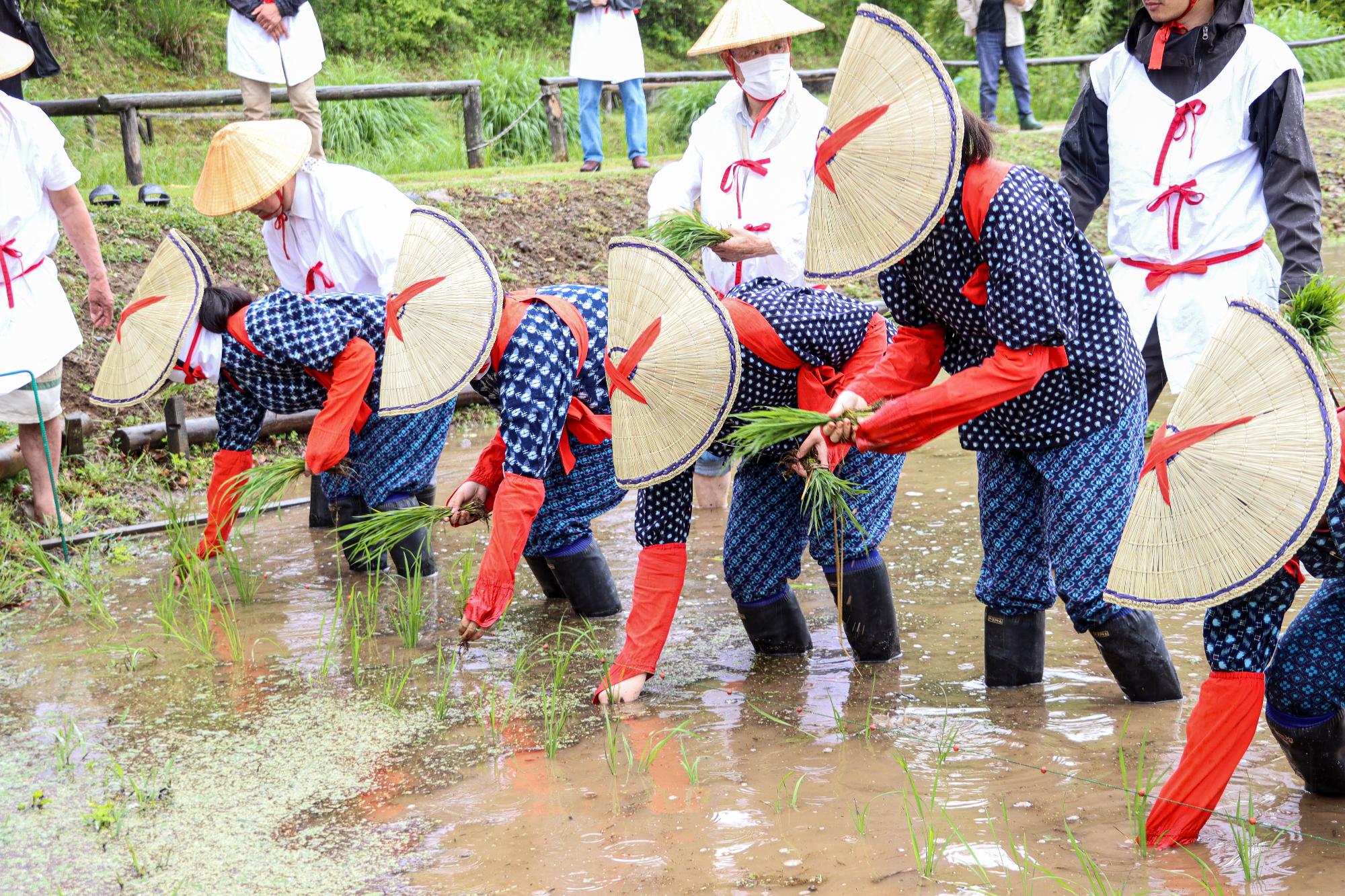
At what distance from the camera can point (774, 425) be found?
333 cm

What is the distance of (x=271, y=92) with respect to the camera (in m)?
9.46

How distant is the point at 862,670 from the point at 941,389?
1245mm

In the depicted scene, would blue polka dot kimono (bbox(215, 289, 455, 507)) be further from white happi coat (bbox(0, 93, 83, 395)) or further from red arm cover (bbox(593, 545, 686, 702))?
red arm cover (bbox(593, 545, 686, 702))

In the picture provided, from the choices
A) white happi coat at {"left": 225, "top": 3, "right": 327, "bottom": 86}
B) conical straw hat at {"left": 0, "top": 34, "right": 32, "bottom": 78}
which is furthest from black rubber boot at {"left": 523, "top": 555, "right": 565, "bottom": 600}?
white happi coat at {"left": 225, "top": 3, "right": 327, "bottom": 86}

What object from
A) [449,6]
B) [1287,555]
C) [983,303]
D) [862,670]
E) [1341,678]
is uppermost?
[449,6]

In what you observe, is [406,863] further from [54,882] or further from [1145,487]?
[1145,487]

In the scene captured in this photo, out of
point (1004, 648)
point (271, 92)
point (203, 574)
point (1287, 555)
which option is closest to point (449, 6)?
point (271, 92)

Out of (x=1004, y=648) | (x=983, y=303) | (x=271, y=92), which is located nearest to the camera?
(x=983, y=303)

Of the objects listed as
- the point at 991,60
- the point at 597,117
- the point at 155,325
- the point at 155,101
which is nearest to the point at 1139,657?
the point at 155,325

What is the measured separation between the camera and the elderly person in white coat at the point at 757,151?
4.60m

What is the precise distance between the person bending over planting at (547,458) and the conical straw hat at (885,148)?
1018 mm

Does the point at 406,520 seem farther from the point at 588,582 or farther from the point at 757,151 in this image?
the point at 757,151

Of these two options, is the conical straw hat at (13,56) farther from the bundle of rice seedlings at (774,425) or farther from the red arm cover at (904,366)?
the red arm cover at (904,366)

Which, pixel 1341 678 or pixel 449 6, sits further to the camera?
pixel 449 6
